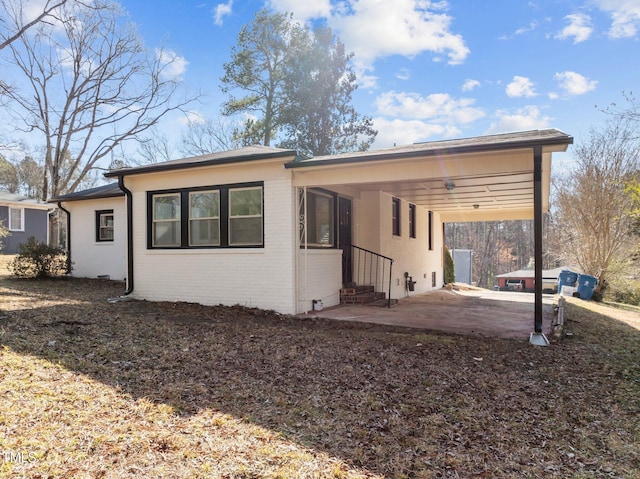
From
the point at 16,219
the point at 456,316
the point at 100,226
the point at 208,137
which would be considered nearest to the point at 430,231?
the point at 456,316

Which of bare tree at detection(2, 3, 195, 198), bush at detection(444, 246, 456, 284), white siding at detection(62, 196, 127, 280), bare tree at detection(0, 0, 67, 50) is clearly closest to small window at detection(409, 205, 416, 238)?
bush at detection(444, 246, 456, 284)

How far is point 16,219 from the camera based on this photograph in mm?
22953

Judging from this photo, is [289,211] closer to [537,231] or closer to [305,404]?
[537,231]

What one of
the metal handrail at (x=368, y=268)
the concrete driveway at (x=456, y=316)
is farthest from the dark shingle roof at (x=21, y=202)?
the concrete driveway at (x=456, y=316)

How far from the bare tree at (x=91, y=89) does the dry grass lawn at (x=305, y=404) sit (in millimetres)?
17930

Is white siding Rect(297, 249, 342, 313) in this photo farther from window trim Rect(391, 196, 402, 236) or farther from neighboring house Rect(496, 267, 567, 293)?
neighboring house Rect(496, 267, 567, 293)

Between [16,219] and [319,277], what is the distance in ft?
70.2

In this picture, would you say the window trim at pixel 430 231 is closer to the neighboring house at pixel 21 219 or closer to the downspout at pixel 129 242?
the downspout at pixel 129 242

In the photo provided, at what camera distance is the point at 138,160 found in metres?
28.2

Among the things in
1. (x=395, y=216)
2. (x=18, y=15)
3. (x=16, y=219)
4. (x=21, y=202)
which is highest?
(x=18, y=15)

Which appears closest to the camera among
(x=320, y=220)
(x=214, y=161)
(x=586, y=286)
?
(x=214, y=161)

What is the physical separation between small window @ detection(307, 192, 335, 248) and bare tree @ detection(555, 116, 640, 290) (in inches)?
451

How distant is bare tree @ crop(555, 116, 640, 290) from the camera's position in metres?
15.5

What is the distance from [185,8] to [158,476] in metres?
16.6
